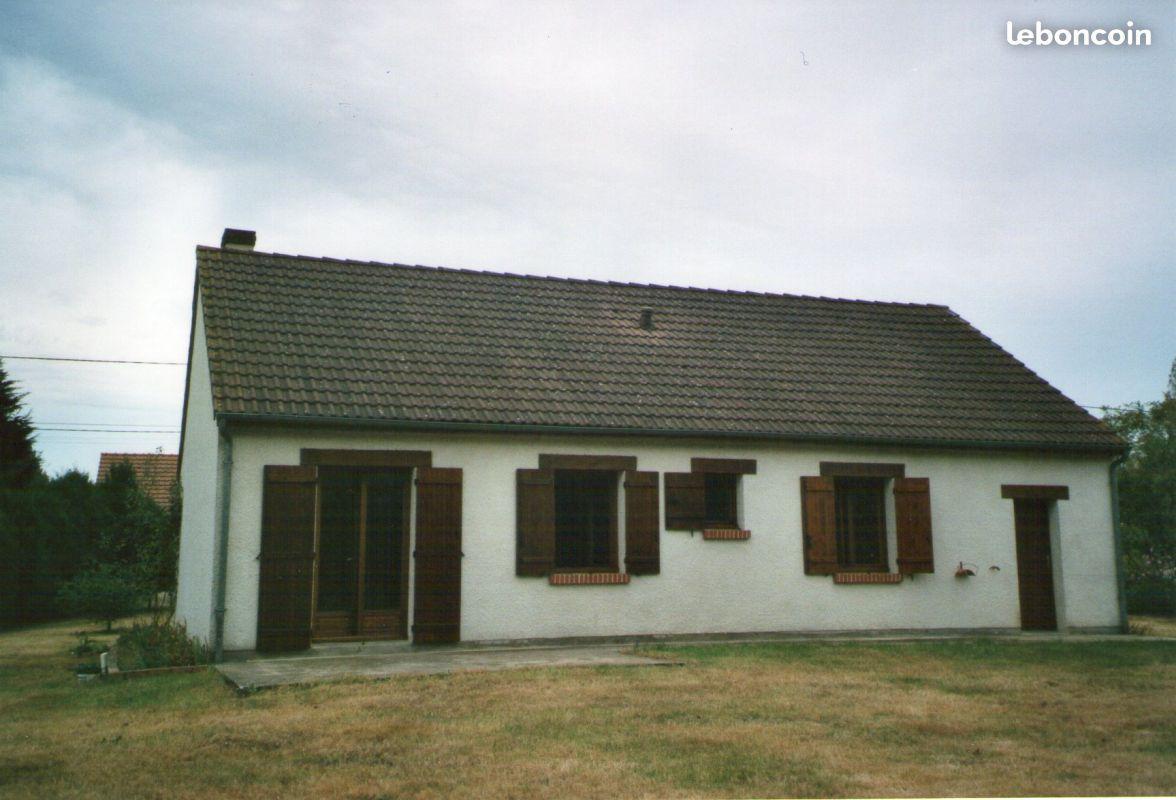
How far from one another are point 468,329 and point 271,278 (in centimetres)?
297

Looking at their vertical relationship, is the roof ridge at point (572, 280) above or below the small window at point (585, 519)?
above

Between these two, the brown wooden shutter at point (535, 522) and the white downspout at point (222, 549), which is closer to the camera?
the white downspout at point (222, 549)

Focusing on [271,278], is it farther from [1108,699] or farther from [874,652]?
[1108,699]

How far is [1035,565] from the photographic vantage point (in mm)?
15508

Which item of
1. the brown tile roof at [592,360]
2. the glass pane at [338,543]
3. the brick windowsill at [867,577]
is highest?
the brown tile roof at [592,360]

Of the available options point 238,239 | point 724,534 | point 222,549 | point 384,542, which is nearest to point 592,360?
point 724,534

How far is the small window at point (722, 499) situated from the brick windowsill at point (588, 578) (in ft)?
5.71

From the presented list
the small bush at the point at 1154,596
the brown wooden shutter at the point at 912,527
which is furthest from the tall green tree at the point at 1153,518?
the brown wooden shutter at the point at 912,527

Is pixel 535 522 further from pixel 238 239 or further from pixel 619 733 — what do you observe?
pixel 238 239

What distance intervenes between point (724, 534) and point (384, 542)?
459cm

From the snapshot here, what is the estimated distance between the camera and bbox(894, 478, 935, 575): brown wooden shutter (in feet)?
48.0

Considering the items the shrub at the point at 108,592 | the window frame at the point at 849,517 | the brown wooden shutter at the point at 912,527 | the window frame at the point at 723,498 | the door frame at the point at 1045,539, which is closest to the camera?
the window frame at the point at 723,498

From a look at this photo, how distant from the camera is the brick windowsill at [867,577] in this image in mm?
14352

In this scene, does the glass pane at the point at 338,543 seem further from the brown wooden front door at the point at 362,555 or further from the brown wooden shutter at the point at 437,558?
the brown wooden shutter at the point at 437,558
